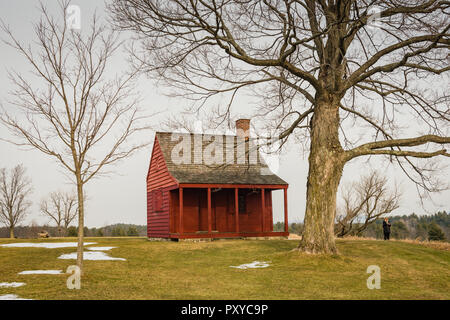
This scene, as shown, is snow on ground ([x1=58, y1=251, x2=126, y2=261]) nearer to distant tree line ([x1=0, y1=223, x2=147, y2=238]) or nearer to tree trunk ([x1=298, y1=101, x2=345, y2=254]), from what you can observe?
tree trunk ([x1=298, y1=101, x2=345, y2=254])

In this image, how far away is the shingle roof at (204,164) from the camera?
24828 mm

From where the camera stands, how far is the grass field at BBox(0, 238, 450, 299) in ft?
33.6

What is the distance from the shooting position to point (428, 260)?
1673 cm

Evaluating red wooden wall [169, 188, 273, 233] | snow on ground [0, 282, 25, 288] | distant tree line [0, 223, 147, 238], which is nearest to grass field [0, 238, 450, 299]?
snow on ground [0, 282, 25, 288]

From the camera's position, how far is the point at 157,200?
89.5 feet

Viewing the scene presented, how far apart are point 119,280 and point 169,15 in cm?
837

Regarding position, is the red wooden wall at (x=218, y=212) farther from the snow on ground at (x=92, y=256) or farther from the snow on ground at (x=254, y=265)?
the snow on ground at (x=254, y=265)

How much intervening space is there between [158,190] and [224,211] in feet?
14.5

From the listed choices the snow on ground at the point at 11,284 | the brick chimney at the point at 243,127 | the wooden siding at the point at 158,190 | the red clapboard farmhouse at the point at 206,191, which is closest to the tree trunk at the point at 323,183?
the red clapboard farmhouse at the point at 206,191

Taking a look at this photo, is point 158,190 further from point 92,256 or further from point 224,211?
point 92,256

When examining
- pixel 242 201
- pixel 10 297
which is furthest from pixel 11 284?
pixel 242 201
